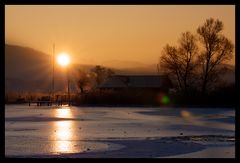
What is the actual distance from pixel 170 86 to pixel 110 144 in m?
78.1

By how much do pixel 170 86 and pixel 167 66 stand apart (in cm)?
1844

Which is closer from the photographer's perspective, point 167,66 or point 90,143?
point 90,143

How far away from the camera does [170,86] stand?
92.7 metres

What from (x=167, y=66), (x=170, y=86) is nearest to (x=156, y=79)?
(x=170, y=86)

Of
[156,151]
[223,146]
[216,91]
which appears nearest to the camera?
[156,151]

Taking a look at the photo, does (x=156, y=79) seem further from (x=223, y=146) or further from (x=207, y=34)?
(x=223, y=146)
